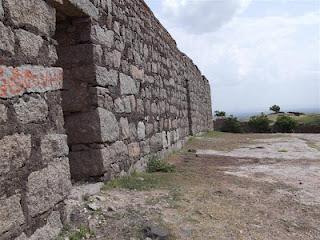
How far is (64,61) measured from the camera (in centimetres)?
423

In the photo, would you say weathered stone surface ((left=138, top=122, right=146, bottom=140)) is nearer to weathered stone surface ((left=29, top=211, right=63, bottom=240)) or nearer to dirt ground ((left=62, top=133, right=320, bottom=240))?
dirt ground ((left=62, top=133, right=320, bottom=240))

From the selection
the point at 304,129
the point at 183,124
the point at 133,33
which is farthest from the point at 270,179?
the point at 304,129

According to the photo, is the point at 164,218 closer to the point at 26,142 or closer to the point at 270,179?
the point at 26,142

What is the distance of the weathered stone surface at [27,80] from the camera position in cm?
247

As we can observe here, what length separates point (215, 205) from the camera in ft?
13.2

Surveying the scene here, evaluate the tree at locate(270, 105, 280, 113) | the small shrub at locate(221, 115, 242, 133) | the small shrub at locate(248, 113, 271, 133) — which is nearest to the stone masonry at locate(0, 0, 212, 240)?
the small shrub at locate(221, 115, 242, 133)

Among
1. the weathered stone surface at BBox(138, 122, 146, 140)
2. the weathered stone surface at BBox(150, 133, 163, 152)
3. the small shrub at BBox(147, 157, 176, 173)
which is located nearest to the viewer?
the weathered stone surface at BBox(138, 122, 146, 140)

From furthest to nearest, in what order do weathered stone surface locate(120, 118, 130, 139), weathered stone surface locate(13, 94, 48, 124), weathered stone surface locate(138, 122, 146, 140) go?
weathered stone surface locate(138, 122, 146, 140) → weathered stone surface locate(120, 118, 130, 139) → weathered stone surface locate(13, 94, 48, 124)

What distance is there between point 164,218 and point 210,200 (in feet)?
2.80

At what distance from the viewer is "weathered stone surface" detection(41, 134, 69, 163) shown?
9.32ft

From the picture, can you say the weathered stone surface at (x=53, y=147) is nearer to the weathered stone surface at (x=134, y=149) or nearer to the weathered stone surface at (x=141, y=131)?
the weathered stone surface at (x=134, y=149)

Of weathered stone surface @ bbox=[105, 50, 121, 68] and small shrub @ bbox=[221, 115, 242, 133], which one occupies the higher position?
weathered stone surface @ bbox=[105, 50, 121, 68]

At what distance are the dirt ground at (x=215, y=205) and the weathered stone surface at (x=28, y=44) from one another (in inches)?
53.0

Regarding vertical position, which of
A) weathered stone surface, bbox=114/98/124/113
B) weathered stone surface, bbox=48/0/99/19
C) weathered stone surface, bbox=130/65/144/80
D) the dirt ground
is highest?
weathered stone surface, bbox=48/0/99/19
